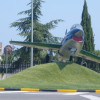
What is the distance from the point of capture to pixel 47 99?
47.2ft

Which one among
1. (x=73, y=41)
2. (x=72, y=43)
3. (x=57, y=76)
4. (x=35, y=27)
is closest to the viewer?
(x=57, y=76)

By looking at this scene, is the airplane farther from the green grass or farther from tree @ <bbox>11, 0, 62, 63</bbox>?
tree @ <bbox>11, 0, 62, 63</bbox>

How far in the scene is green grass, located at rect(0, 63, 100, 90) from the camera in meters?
23.2

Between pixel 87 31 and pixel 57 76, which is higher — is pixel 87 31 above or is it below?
above

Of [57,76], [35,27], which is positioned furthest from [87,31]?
[57,76]

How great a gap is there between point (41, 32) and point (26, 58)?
4677 millimetres

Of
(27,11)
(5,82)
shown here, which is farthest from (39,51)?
(5,82)

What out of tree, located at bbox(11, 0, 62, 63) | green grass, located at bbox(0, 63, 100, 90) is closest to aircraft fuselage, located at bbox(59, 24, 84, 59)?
green grass, located at bbox(0, 63, 100, 90)

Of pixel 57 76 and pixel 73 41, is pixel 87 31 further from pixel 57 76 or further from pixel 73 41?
pixel 57 76

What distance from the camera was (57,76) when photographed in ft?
79.3

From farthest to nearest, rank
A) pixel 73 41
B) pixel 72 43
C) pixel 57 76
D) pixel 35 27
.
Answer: pixel 35 27 < pixel 72 43 < pixel 73 41 < pixel 57 76

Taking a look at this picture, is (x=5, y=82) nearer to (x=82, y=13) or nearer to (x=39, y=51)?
(x=39, y=51)

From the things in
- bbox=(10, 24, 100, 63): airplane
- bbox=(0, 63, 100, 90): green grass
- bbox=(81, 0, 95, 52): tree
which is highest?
bbox=(81, 0, 95, 52): tree

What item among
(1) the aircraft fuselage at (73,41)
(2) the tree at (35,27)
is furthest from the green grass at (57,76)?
(2) the tree at (35,27)
